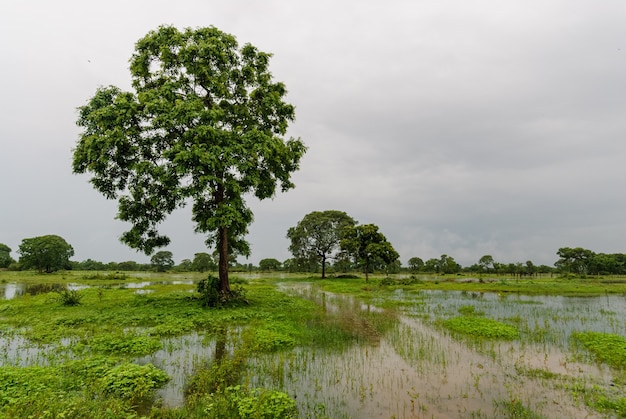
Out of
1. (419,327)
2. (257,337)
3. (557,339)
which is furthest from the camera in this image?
(419,327)

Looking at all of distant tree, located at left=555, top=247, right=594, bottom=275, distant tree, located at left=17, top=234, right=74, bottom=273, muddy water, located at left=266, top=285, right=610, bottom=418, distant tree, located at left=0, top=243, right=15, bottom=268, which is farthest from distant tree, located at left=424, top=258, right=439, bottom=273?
distant tree, located at left=0, top=243, right=15, bottom=268

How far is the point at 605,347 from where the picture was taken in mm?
13594

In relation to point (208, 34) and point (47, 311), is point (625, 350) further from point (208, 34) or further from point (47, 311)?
point (47, 311)

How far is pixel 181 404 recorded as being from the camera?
305 inches

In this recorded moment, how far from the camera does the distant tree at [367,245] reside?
55.5 meters

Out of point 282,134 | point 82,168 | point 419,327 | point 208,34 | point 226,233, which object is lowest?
point 419,327

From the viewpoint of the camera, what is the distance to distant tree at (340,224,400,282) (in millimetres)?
55469

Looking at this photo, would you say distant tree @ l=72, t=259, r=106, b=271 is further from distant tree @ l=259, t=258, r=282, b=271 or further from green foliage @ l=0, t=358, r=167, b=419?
green foliage @ l=0, t=358, r=167, b=419

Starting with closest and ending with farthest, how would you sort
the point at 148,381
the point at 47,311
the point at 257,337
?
1. the point at 148,381
2. the point at 257,337
3. the point at 47,311

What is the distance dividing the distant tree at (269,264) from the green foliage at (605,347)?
14214 centimetres

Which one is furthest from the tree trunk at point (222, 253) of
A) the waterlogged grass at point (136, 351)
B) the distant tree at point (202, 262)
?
the distant tree at point (202, 262)

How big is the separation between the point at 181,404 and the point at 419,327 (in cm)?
1463

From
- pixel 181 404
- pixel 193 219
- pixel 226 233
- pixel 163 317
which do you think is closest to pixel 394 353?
pixel 181 404

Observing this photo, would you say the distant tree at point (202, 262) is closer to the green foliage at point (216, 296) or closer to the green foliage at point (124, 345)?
the green foliage at point (216, 296)
